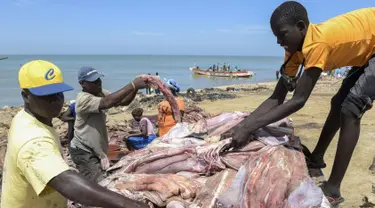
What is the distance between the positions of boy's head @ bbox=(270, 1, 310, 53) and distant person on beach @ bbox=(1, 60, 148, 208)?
1.97 meters

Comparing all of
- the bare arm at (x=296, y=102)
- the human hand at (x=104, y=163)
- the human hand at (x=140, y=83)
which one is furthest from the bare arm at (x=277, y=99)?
the human hand at (x=104, y=163)

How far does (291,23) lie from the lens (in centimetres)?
341

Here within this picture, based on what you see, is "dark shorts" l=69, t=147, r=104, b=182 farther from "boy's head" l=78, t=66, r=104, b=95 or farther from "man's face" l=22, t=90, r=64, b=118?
"man's face" l=22, t=90, r=64, b=118

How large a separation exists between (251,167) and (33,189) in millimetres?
1567

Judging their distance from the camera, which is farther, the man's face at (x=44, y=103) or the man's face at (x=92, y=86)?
the man's face at (x=92, y=86)

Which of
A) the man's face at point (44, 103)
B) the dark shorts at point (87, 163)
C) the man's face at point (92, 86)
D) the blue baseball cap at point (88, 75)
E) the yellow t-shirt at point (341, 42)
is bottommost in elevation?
the dark shorts at point (87, 163)

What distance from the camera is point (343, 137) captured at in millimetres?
3631

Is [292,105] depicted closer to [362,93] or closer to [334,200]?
[362,93]

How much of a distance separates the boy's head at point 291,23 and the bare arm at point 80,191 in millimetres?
2093

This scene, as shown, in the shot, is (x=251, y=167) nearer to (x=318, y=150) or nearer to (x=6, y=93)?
(x=318, y=150)

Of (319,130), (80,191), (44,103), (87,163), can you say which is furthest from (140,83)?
(319,130)

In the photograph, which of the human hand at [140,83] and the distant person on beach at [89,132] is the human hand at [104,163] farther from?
the human hand at [140,83]

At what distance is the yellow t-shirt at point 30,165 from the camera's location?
211 cm

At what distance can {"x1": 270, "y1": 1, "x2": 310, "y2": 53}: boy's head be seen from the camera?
3402 mm
